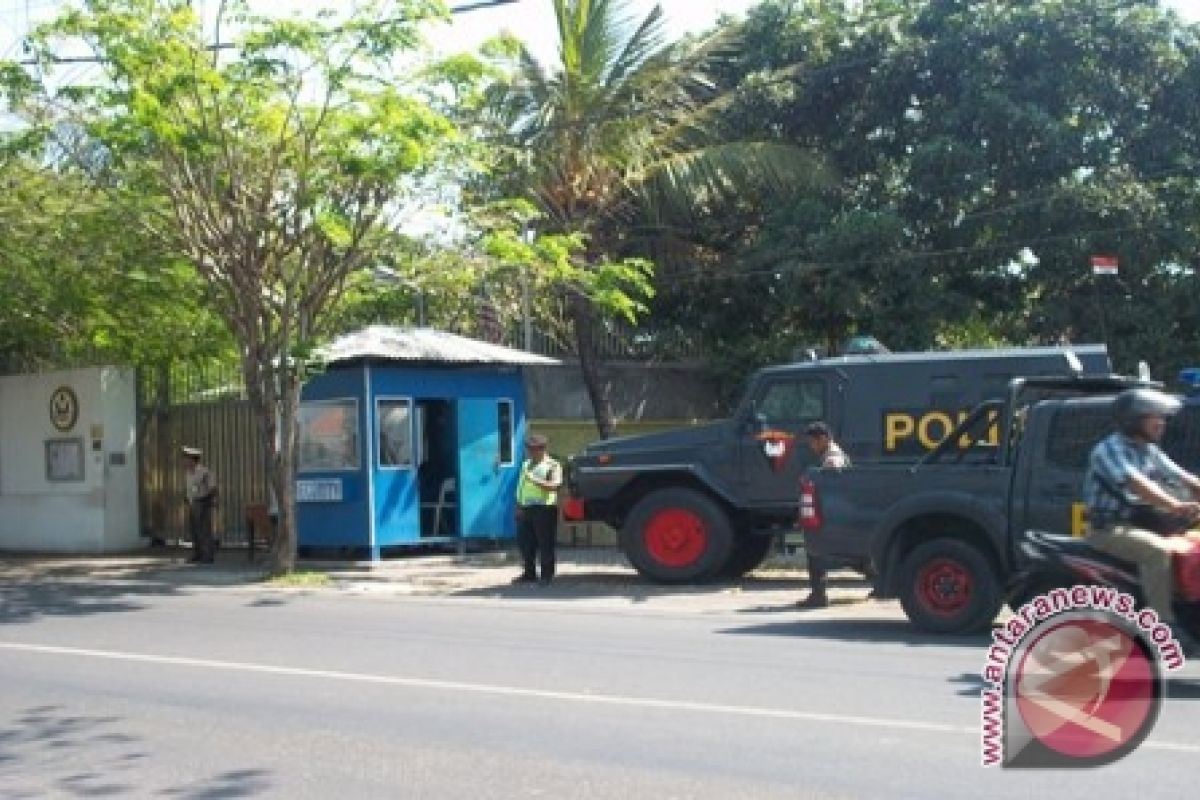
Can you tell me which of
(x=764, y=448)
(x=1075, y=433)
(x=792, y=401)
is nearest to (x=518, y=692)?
(x=1075, y=433)

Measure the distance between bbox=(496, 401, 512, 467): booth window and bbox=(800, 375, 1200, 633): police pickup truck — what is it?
9.25 m

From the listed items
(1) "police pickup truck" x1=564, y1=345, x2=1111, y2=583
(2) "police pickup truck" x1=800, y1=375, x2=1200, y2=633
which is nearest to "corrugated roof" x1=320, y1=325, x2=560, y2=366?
(1) "police pickup truck" x1=564, y1=345, x2=1111, y2=583

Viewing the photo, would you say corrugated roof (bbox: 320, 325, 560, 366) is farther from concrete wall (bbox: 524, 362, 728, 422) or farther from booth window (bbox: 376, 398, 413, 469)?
concrete wall (bbox: 524, 362, 728, 422)

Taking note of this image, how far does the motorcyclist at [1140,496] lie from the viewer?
823 cm

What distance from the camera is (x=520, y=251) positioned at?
17453 mm

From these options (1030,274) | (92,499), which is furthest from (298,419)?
(1030,274)

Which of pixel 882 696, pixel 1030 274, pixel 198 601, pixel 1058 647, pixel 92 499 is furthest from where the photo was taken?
pixel 1030 274

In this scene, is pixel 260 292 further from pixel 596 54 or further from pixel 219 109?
pixel 596 54

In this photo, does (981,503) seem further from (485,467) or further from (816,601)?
(485,467)

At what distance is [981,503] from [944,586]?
2.33 ft

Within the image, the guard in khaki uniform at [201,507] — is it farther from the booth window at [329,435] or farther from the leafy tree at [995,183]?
the leafy tree at [995,183]

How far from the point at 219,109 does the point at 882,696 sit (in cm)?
1037

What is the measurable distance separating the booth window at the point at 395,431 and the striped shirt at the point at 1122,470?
12654mm

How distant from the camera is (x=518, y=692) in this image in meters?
9.55
